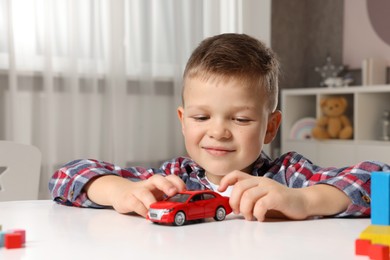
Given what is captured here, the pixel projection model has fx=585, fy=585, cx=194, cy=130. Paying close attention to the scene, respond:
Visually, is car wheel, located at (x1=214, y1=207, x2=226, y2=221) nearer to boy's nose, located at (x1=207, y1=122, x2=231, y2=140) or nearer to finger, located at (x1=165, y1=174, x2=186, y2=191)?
finger, located at (x1=165, y1=174, x2=186, y2=191)

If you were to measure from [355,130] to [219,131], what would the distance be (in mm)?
2565

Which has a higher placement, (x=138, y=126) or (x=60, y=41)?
(x=60, y=41)

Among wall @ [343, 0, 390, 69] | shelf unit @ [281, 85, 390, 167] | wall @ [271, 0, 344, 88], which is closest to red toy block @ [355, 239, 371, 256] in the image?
shelf unit @ [281, 85, 390, 167]

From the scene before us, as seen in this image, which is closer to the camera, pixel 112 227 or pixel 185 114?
pixel 112 227

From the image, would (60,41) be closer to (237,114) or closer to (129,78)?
(129,78)

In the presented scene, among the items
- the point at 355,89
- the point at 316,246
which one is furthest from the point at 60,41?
the point at 316,246

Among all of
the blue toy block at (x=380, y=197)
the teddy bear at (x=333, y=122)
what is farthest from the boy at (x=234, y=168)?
the teddy bear at (x=333, y=122)

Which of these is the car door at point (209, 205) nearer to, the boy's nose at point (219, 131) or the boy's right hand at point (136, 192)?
the boy's right hand at point (136, 192)

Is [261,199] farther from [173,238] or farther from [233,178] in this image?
[173,238]

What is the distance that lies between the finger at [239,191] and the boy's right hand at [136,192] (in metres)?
0.08

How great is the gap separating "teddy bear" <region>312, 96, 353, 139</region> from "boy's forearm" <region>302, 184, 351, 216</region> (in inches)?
104

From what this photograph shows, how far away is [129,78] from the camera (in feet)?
10.1

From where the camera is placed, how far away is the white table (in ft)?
1.87

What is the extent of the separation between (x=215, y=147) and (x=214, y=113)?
57mm
